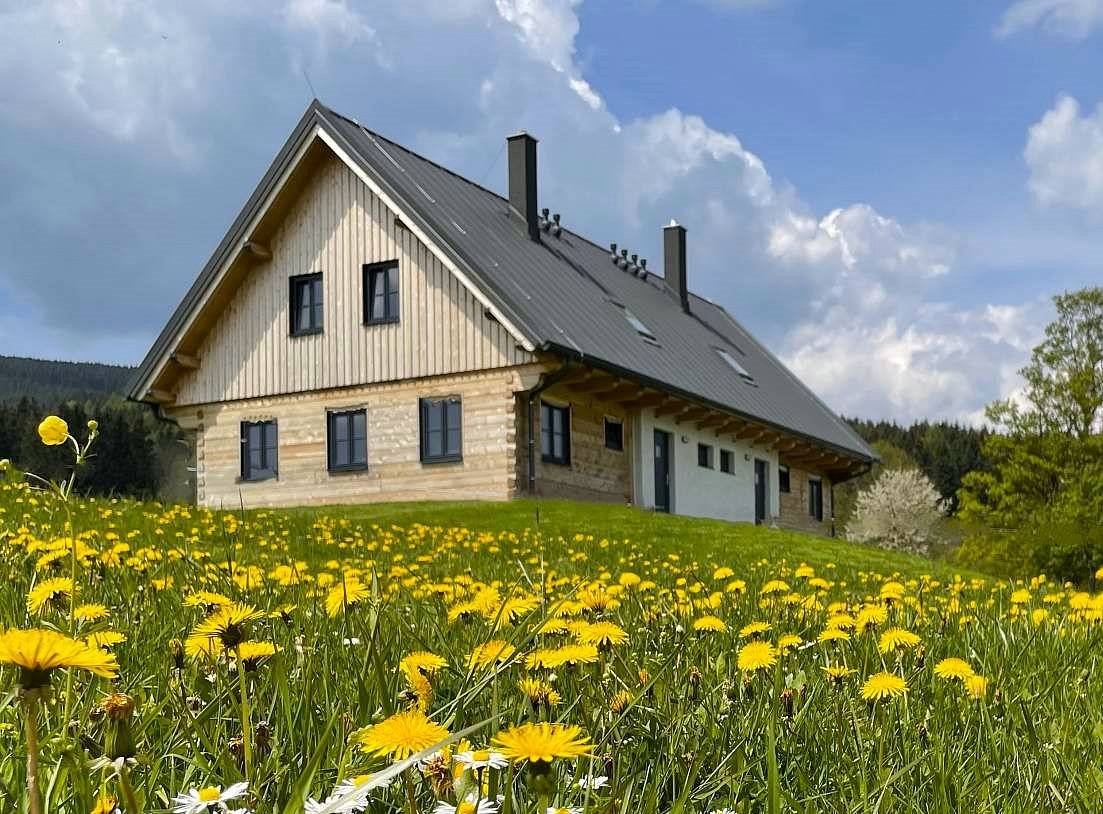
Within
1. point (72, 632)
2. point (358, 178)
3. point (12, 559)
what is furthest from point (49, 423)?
point (358, 178)

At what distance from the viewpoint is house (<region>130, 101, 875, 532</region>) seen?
2286 cm

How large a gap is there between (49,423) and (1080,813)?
6.70 ft

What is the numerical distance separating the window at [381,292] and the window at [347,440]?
200cm

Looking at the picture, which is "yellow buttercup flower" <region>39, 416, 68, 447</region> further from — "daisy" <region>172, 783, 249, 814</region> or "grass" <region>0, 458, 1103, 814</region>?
"daisy" <region>172, 783, 249, 814</region>

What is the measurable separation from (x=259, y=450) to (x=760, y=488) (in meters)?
13.5

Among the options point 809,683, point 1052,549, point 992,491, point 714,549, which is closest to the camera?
point 809,683

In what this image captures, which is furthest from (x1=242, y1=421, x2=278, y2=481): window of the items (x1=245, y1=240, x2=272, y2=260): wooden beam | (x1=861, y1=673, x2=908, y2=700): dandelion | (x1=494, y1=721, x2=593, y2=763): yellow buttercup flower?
(x1=494, y1=721, x2=593, y2=763): yellow buttercup flower

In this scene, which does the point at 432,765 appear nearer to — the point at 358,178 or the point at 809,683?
the point at 809,683

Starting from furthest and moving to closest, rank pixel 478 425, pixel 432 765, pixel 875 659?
pixel 478 425 → pixel 875 659 → pixel 432 765

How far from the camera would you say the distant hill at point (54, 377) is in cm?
11569

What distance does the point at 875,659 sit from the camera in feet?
12.1

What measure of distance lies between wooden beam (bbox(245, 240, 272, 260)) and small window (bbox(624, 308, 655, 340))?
7994 millimetres

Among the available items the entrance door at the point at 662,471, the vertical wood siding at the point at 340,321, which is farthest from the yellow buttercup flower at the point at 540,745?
the entrance door at the point at 662,471

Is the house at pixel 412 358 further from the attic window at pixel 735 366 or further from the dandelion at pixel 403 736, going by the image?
the dandelion at pixel 403 736
